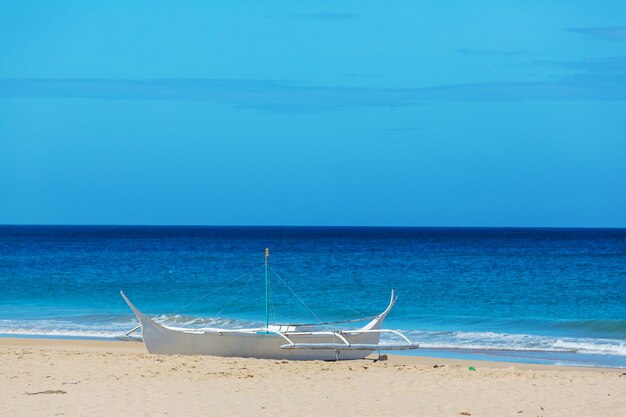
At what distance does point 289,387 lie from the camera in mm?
13031

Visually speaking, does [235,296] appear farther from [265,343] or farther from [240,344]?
[265,343]

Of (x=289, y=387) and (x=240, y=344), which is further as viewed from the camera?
→ (x=240, y=344)

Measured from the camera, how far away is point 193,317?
2498 cm

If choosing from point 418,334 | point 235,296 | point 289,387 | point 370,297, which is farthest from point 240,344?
point 370,297

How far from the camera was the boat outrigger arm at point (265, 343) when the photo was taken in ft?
52.4

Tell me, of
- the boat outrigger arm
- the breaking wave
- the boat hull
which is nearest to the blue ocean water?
the breaking wave

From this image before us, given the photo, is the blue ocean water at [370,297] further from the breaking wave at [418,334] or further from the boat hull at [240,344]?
the boat hull at [240,344]

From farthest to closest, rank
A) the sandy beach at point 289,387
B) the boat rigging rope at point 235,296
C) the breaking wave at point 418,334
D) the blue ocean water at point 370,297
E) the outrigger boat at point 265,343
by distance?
the boat rigging rope at point 235,296, the blue ocean water at point 370,297, the breaking wave at point 418,334, the outrigger boat at point 265,343, the sandy beach at point 289,387

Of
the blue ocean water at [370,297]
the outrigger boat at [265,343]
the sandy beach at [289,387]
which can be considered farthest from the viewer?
the blue ocean water at [370,297]

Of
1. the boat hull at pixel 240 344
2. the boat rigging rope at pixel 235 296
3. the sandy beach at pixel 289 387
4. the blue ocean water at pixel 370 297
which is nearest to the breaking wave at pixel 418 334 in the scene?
the blue ocean water at pixel 370 297

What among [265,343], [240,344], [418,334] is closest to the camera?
[265,343]

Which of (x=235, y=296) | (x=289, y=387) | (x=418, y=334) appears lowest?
(x=289, y=387)

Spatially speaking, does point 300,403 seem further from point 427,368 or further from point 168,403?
point 427,368

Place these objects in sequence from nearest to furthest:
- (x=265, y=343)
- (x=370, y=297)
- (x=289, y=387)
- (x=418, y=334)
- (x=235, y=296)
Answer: (x=289, y=387) → (x=265, y=343) → (x=418, y=334) → (x=235, y=296) → (x=370, y=297)
